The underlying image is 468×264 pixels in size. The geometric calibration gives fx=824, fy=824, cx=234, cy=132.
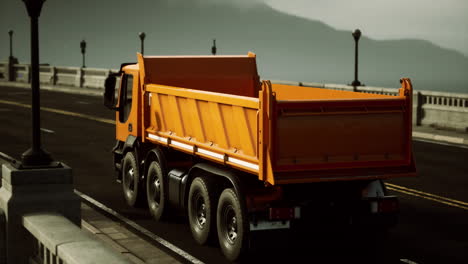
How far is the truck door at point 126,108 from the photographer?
49.9 feet

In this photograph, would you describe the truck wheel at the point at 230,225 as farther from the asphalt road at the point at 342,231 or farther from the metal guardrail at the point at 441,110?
the metal guardrail at the point at 441,110

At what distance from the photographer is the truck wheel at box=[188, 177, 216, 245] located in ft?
38.8

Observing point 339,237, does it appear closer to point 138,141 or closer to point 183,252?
point 183,252

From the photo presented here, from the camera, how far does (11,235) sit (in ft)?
28.6

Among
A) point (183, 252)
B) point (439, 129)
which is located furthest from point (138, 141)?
point (439, 129)

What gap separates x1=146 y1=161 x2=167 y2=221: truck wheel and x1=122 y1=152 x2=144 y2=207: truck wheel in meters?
0.64

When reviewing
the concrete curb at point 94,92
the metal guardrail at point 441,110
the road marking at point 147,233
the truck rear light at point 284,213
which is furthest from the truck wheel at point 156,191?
the metal guardrail at point 441,110

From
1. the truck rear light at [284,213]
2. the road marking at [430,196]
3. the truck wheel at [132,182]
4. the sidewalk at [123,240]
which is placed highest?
the truck rear light at [284,213]

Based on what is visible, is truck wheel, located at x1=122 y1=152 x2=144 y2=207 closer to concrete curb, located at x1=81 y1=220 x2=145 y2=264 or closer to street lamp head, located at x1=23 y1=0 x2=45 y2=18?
concrete curb, located at x1=81 y1=220 x2=145 y2=264

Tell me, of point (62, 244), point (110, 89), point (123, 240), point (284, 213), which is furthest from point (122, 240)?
point (62, 244)

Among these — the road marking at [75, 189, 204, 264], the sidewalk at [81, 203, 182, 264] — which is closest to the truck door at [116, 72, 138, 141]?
the road marking at [75, 189, 204, 264]

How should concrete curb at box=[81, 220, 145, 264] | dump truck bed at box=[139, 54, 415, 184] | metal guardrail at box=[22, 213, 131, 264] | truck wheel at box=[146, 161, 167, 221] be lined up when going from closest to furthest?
metal guardrail at box=[22, 213, 131, 264], dump truck bed at box=[139, 54, 415, 184], concrete curb at box=[81, 220, 145, 264], truck wheel at box=[146, 161, 167, 221]

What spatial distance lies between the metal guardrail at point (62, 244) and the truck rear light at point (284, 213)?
3082mm

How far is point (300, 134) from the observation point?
420 inches
